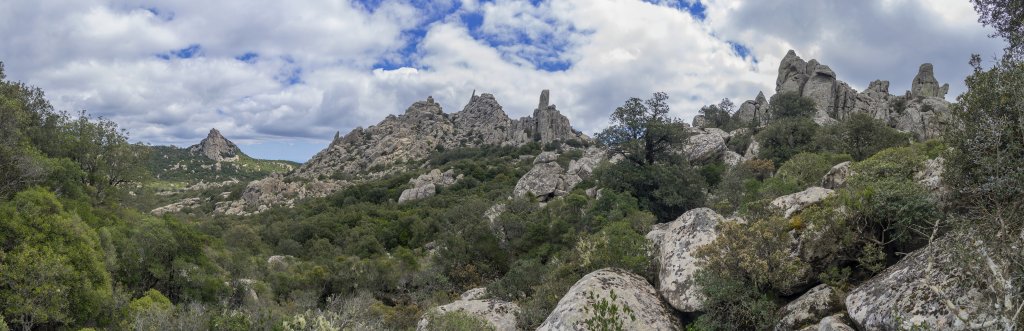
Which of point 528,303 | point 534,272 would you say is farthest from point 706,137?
point 528,303

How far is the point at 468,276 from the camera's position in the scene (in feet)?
82.8

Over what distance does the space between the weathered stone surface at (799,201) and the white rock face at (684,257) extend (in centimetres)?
145

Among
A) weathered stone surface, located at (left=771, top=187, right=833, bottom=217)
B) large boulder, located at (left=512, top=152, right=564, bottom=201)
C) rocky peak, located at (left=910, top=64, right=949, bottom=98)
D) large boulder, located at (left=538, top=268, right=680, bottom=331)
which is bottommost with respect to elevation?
large boulder, located at (left=538, top=268, right=680, bottom=331)

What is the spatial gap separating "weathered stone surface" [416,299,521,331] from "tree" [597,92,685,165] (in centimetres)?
2056

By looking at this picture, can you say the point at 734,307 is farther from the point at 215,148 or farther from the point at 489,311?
the point at 215,148

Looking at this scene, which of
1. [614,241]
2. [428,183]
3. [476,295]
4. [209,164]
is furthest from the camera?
[209,164]

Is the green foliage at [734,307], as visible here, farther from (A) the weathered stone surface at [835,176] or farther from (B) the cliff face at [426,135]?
(B) the cliff face at [426,135]

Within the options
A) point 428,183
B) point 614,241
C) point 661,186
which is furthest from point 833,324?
point 428,183

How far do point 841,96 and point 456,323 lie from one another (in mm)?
70408

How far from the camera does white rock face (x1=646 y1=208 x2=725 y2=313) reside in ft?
36.3

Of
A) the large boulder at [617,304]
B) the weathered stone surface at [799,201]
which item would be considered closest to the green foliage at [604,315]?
the large boulder at [617,304]

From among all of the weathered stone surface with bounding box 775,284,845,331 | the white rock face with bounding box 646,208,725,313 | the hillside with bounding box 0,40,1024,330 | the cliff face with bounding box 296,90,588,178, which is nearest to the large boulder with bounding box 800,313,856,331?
the hillside with bounding box 0,40,1024,330

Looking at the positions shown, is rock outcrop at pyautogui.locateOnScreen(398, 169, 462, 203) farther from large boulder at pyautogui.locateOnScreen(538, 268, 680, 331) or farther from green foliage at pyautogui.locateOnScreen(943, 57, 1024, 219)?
green foliage at pyautogui.locateOnScreen(943, 57, 1024, 219)

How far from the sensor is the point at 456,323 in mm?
11461
